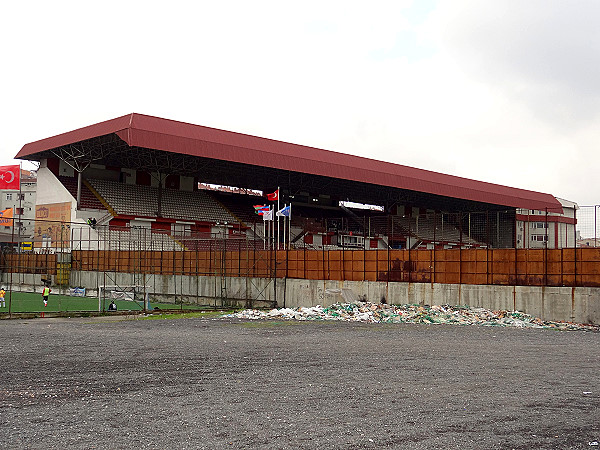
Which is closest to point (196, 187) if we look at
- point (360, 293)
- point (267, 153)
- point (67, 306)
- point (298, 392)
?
point (267, 153)

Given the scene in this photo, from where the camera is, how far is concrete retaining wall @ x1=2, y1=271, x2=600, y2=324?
25.3m

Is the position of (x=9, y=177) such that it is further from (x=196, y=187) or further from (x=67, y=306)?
(x=67, y=306)

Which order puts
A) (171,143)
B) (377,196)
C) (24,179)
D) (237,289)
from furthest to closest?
(24,179), (377,196), (171,143), (237,289)

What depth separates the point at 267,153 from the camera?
172 feet

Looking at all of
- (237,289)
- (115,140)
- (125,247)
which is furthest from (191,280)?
(115,140)

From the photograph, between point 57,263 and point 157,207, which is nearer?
point 57,263

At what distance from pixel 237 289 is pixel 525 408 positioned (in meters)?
28.2

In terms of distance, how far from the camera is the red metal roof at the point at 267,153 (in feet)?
151

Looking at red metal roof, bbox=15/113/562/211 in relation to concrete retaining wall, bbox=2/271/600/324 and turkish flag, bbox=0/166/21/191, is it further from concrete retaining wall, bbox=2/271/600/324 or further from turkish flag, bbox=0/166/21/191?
concrete retaining wall, bbox=2/271/600/324

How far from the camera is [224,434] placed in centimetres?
809

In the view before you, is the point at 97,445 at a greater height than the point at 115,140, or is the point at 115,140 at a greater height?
the point at 115,140

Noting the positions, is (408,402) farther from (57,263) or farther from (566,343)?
(57,263)

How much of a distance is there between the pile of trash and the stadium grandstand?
286 inches

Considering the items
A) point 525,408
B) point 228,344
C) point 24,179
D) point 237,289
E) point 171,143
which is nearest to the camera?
point 525,408
